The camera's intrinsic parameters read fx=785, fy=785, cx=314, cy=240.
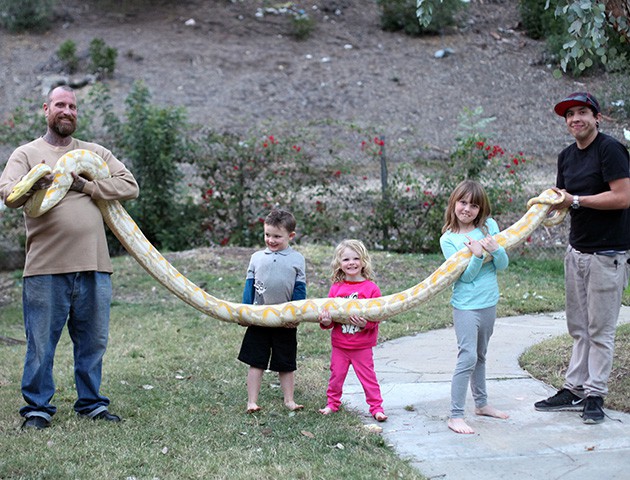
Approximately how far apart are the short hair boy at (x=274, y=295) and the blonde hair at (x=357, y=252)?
0.85 feet

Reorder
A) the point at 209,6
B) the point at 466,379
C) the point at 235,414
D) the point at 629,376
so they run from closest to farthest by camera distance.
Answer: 1. the point at 466,379
2. the point at 235,414
3. the point at 629,376
4. the point at 209,6

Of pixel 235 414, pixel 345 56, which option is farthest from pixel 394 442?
pixel 345 56

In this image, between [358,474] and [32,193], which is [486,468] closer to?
[358,474]

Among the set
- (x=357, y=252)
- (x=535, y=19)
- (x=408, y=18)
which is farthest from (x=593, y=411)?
(x=408, y=18)

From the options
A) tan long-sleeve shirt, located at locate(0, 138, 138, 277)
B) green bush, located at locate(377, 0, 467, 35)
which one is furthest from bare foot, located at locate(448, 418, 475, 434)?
green bush, located at locate(377, 0, 467, 35)

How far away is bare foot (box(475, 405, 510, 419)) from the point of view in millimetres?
5324

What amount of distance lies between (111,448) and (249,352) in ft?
4.03

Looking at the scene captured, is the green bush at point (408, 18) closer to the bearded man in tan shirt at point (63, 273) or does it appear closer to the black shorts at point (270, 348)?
the black shorts at point (270, 348)

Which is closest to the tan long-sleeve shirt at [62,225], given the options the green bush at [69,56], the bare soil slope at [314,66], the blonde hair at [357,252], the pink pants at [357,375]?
the blonde hair at [357,252]

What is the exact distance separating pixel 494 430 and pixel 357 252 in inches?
57.7

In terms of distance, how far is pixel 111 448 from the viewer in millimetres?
4785

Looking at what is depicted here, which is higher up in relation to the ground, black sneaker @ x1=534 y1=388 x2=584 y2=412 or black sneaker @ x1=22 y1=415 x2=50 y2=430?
black sneaker @ x1=534 y1=388 x2=584 y2=412

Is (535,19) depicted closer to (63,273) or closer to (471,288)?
(471,288)

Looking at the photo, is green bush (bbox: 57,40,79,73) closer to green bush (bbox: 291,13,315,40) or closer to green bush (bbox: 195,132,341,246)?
green bush (bbox: 291,13,315,40)
